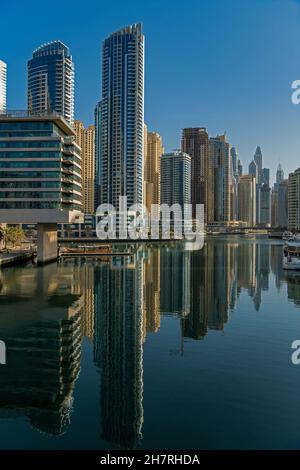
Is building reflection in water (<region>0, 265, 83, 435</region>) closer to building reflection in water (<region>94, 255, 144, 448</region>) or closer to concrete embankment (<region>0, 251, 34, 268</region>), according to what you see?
building reflection in water (<region>94, 255, 144, 448</region>)

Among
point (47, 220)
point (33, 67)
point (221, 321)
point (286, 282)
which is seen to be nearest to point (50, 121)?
point (47, 220)

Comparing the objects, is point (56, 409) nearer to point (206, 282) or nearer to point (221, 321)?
point (221, 321)

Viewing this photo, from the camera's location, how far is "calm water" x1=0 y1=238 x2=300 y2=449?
1369 centimetres

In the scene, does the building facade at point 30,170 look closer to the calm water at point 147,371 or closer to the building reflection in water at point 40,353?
the building reflection in water at point 40,353

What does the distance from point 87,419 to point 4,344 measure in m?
10.3

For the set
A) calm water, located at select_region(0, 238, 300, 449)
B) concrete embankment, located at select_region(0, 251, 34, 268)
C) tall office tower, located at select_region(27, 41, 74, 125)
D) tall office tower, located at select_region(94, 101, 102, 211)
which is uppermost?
tall office tower, located at select_region(27, 41, 74, 125)

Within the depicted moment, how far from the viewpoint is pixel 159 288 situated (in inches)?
1751

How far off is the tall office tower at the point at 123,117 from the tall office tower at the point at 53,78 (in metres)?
17.0

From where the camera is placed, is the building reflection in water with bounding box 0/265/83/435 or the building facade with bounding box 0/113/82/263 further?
the building facade with bounding box 0/113/82/263

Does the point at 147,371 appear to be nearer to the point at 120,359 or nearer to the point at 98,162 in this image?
the point at 120,359

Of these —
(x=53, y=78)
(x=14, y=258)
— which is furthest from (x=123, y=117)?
(x=14, y=258)

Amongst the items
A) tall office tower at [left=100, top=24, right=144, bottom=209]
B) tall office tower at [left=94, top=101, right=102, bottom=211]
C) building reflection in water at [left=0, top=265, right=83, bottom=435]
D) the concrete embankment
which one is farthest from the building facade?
tall office tower at [left=94, top=101, right=102, bottom=211]

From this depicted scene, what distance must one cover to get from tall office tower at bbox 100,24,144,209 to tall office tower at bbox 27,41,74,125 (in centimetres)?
1701
